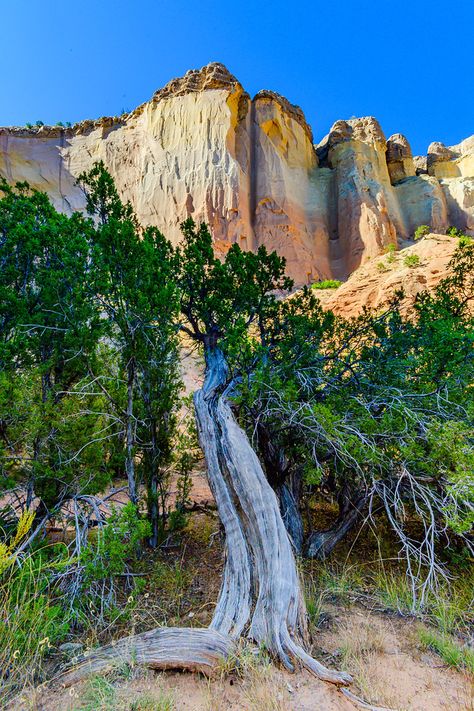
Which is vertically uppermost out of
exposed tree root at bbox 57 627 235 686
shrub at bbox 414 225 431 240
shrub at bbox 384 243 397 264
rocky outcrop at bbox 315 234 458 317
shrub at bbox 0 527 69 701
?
shrub at bbox 414 225 431 240

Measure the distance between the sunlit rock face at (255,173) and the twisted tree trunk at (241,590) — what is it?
18424 mm

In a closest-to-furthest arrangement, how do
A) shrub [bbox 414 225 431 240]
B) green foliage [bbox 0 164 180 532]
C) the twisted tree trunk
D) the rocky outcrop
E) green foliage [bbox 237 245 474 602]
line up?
the twisted tree trunk → green foliage [bbox 237 245 474 602] → green foliage [bbox 0 164 180 532] → the rocky outcrop → shrub [bbox 414 225 431 240]

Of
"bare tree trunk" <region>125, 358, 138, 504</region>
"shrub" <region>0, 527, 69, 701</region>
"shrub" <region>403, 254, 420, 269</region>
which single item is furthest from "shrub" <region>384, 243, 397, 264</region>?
"shrub" <region>0, 527, 69, 701</region>

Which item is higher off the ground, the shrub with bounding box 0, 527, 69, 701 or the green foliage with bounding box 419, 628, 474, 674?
the shrub with bounding box 0, 527, 69, 701

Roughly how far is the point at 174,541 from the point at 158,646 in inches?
116

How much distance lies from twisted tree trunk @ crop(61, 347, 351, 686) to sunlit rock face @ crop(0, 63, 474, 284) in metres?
18.4

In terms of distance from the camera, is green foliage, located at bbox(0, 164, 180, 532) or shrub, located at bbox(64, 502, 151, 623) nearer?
shrub, located at bbox(64, 502, 151, 623)

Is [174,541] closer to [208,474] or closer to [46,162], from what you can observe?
[208,474]

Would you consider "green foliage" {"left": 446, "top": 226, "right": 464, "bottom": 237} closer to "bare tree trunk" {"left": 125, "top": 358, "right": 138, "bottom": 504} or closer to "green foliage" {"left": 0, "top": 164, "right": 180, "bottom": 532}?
"green foliage" {"left": 0, "top": 164, "right": 180, "bottom": 532}

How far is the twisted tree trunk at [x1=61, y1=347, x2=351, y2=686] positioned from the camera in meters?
2.30

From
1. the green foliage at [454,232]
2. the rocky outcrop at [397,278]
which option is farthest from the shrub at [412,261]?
the green foliage at [454,232]

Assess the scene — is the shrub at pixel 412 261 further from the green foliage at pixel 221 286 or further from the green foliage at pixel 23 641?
the green foliage at pixel 23 641

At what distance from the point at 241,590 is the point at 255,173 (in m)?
25.3

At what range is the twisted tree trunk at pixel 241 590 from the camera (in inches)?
90.4
